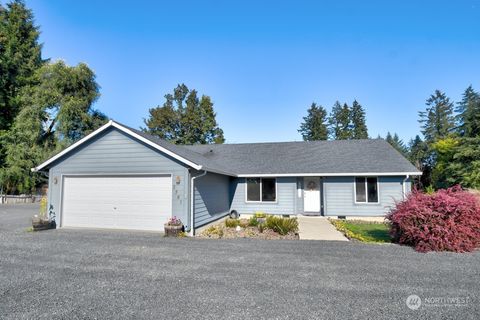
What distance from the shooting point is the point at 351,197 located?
13.4 m

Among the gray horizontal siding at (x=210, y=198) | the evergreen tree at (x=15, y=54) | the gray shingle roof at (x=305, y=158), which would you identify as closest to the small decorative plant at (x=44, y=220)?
the gray shingle roof at (x=305, y=158)

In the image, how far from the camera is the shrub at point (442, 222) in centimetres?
714

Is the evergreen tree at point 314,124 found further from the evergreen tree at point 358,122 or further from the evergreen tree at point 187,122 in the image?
the evergreen tree at point 187,122

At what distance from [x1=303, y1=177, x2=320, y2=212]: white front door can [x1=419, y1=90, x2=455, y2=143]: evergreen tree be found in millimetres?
41157

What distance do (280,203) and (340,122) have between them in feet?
136

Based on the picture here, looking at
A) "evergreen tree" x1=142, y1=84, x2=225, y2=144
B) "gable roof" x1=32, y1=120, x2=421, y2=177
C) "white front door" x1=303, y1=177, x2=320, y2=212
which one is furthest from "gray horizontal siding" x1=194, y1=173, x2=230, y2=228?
"evergreen tree" x1=142, y1=84, x2=225, y2=144

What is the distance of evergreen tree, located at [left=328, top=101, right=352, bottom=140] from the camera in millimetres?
50031

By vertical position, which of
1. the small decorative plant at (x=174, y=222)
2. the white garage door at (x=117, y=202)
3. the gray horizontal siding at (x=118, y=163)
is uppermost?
the gray horizontal siding at (x=118, y=163)

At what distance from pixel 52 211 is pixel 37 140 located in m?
18.0

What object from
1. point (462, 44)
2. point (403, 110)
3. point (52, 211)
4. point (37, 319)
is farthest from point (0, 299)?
point (403, 110)

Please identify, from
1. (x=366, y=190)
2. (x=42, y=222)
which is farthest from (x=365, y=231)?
(x=42, y=222)

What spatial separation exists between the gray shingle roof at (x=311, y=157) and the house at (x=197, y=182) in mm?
51

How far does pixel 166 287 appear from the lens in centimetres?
473

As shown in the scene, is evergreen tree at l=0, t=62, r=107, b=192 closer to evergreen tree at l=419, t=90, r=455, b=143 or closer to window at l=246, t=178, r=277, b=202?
window at l=246, t=178, r=277, b=202
